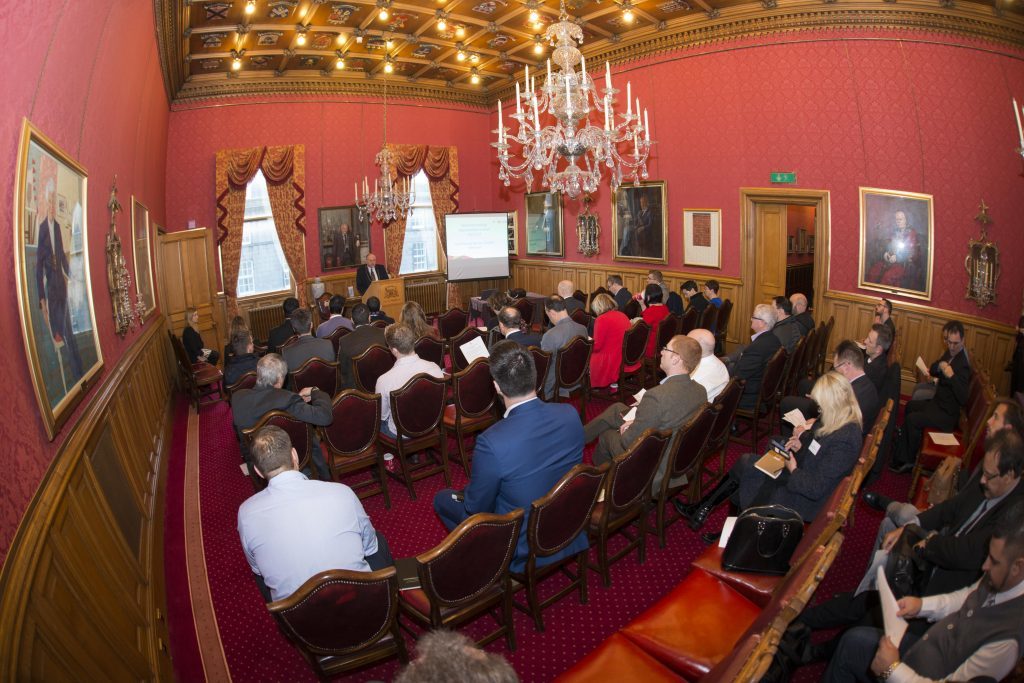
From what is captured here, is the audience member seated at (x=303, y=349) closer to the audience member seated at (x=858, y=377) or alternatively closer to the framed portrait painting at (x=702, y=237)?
the audience member seated at (x=858, y=377)

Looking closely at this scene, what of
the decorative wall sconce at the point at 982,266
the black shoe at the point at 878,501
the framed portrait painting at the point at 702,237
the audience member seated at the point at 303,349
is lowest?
the black shoe at the point at 878,501

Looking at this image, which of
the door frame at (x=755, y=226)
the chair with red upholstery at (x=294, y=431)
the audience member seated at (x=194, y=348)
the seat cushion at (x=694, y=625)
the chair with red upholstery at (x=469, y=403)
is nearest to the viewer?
the seat cushion at (x=694, y=625)

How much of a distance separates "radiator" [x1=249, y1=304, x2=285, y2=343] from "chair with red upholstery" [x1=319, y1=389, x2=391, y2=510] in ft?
24.7

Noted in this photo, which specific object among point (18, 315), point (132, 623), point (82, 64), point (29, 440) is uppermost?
point (82, 64)

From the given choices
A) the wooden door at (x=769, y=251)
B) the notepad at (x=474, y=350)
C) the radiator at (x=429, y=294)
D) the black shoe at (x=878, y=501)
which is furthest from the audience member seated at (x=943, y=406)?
the radiator at (x=429, y=294)

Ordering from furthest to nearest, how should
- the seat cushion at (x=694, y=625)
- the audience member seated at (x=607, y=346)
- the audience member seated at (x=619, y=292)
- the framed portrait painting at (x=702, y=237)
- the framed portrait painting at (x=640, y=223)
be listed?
the framed portrait painting at (x=640, y=223) < the framed portrait painting at (x=702, y=237) < the audience member seated at (x=619, y=292) < the audience member seated at (x=607, y=346) < the seat cushion at (x=694, y=625)

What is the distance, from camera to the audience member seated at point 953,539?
2.50 metres

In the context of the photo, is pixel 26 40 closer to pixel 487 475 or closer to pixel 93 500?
pixel 93 500

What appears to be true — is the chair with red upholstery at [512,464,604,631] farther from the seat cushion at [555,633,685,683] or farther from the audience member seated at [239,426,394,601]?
the audience member seated at [239,426,394,601]

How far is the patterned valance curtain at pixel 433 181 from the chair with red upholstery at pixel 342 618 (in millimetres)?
10576

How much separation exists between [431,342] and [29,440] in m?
3.96

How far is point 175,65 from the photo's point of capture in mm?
8445

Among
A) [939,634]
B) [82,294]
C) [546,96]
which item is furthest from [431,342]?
[939,634]

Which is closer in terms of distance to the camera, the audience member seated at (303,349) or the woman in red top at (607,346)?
the audience member seated at (303,349)
